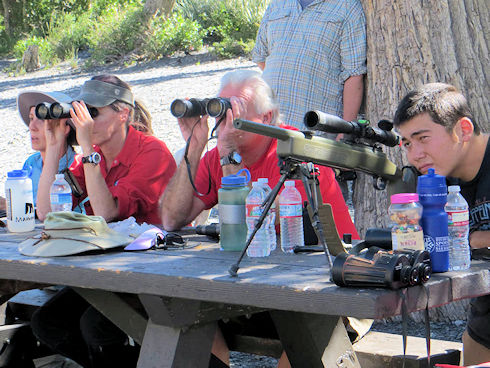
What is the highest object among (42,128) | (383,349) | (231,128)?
(42,128)

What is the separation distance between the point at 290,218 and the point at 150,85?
9056mm

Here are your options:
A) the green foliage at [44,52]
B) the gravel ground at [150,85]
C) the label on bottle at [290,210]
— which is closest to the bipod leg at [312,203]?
the label on bottle at [290,210]

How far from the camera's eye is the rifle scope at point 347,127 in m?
2.38

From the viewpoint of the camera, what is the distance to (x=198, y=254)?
286cm

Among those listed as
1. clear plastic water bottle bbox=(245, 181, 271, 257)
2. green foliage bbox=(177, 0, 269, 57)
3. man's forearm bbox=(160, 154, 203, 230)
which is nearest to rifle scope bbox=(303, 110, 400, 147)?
clear plastic water bottle bbox=(245, 181, 271, 257)

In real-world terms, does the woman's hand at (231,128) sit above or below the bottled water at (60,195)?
above

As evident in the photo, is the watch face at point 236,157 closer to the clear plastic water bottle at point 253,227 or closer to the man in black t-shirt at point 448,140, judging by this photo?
the clear plastic water bottle at point 253,227

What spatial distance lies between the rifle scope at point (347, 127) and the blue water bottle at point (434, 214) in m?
0.32

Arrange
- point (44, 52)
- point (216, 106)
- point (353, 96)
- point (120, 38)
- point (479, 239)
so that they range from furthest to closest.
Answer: point (44, 52)
point (120, 38)
point (353, 96)
point (216, 106)
point (479, 239)

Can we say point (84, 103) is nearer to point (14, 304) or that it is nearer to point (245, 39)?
point (14, 304)

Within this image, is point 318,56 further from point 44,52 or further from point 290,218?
point 44,52

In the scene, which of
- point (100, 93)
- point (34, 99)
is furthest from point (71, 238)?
point (34, 99)

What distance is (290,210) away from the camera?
2.82 m

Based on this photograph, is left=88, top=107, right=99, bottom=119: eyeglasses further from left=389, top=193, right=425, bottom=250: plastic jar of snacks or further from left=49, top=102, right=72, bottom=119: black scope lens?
left=389, top=193, right=425, bottom=250: plastic jar of snacks
